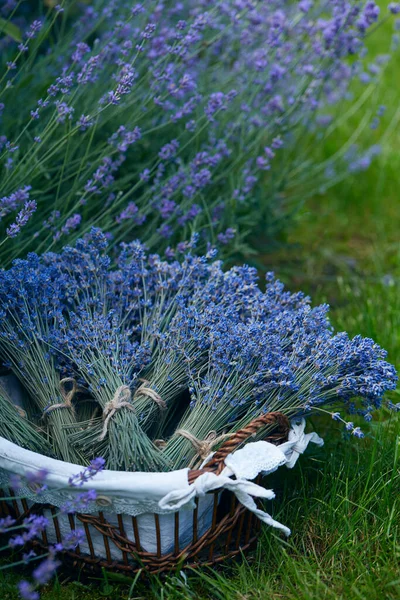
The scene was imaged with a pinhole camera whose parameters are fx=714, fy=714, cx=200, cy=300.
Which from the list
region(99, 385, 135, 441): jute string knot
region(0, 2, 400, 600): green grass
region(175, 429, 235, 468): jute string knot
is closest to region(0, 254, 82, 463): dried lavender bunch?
region(99, 385, 135, 441): jute string knot

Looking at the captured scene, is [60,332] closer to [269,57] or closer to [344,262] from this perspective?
[269,57]

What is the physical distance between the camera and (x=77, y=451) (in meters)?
1.70

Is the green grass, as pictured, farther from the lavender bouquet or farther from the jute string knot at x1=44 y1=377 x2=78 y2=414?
the jute string knot at x1=44 y1=377 x2=78 y2=414

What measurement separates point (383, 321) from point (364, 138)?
1810mm

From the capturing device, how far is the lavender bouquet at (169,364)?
1.70 meters

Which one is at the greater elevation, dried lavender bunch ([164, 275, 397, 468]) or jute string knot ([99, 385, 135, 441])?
jute string knot ([99, 385, 135, 441])

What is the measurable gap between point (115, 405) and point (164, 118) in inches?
53.7

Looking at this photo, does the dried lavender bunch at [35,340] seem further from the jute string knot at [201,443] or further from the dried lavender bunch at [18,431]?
the jute string knot at [201,443]

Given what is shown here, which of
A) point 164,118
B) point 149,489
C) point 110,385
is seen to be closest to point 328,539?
point 149,489

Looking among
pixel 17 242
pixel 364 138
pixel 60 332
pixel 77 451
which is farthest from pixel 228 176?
pixel 364 138

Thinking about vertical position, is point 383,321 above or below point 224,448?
below

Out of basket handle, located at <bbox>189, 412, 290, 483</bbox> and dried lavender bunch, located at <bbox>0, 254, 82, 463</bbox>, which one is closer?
basket handle, located at <bbox>189, 412, 290, 483</bbox>

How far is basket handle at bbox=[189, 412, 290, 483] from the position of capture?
1.56 meters

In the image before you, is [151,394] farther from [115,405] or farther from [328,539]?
[328,539]
